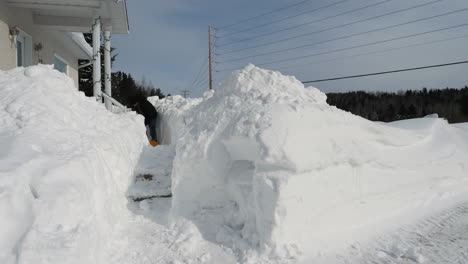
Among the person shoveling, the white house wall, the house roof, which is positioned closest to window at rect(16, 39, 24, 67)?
the white house wall

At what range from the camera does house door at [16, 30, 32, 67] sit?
7722mm

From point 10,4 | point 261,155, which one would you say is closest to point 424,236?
point 261,155

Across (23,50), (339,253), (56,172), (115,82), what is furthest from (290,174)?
(115,82)

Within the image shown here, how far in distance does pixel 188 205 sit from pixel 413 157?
3494 millimetres

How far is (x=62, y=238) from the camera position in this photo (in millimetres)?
2059

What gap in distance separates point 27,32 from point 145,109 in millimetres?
3658

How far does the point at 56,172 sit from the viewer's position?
258 cm

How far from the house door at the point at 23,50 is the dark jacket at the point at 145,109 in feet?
10.5

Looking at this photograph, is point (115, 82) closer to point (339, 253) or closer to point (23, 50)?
point (23, 50)

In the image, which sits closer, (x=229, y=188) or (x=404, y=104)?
(x=229, y=188)

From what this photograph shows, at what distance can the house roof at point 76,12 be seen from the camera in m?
6.88

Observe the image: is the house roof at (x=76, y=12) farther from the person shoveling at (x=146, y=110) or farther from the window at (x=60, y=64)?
the window at (x=60, y=64)

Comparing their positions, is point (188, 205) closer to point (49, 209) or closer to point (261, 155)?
point (261, 155)

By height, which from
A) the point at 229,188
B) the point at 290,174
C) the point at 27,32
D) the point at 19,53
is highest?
the point at 27,32
